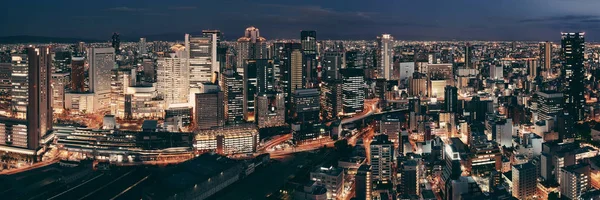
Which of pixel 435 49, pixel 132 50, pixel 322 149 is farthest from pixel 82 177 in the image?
pixel 435 49

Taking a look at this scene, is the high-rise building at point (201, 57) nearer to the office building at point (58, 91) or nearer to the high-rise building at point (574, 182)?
the office building at point (58, 91)

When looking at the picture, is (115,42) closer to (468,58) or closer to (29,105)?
(29,105)

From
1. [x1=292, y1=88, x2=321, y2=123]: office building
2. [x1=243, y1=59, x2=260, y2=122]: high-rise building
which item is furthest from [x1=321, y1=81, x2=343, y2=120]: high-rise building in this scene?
[x1=243, y1=59, x2=260, y2=122]: high-rise building

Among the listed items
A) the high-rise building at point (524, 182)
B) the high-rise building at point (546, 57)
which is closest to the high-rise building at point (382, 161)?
the high-rise building at point (524, 182)

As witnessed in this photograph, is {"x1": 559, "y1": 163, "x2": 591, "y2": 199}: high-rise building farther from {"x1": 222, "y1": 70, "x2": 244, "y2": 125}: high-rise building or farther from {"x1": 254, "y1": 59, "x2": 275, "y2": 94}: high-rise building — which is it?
{"x1": 254, "y1": 59, "x2": 275, "y2": 94}: high-rise building

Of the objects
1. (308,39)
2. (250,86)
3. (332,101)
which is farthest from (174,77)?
(308,39)
